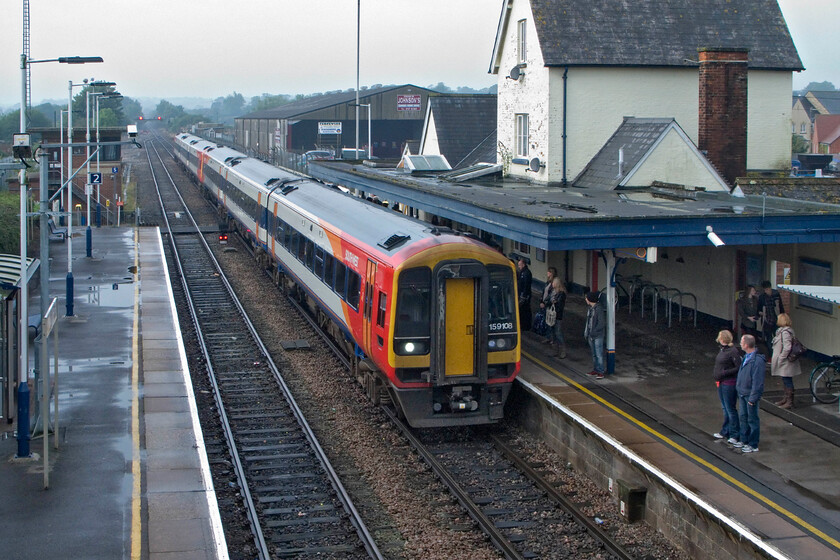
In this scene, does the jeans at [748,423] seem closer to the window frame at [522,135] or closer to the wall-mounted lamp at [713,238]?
the wall-mounted lamp at [713,238]

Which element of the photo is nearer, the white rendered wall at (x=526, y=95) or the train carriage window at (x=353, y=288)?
the train carriage window at (x=353, y=288)

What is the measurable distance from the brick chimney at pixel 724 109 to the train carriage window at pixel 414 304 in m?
10.2

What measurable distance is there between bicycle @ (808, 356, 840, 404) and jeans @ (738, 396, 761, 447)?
240 centimetres

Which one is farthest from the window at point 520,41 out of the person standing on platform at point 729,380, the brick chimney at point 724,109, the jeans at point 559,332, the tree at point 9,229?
the tree at point 9,229

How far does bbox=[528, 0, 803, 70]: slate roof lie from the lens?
77.3ft

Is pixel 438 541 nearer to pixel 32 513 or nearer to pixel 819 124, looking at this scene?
pixel 32 513

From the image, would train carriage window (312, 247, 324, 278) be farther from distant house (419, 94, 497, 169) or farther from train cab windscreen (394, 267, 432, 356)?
distant house (419, 94, 497, 169)

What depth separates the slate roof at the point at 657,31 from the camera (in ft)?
77.3

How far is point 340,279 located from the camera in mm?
16578

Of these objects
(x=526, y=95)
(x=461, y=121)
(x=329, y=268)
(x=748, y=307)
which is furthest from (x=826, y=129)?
(x=329, y=268)

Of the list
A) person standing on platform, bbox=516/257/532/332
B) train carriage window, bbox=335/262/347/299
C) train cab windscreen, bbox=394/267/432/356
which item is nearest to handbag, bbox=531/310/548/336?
person standing on platform, bbox=516/257/532/332

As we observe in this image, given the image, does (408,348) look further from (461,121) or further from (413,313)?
(461,121)

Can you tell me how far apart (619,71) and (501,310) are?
40.3 feet

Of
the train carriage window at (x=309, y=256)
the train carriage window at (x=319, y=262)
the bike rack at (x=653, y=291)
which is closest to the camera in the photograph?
the train carriage window at (x=319, y=262)
